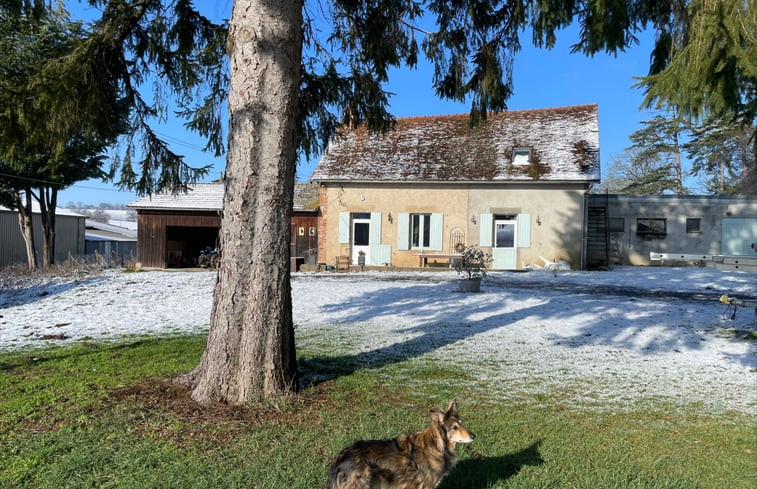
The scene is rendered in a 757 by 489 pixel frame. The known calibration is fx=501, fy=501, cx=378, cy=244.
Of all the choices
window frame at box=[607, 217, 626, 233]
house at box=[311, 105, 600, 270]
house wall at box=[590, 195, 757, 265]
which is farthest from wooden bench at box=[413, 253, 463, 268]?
window frame at box=[607, 217, 626, 233]

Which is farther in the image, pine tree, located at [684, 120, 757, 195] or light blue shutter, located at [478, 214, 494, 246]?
pine tree, located at [684, 120, 757, 195]

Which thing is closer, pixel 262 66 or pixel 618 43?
pixel 262 66

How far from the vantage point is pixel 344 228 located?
23.2 m

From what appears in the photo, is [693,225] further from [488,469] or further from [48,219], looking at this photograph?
[48,219]

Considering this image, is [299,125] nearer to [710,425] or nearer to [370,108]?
[370,108]

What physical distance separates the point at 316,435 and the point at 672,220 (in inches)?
952

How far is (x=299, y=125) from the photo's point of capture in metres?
7.54

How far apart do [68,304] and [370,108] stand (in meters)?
8.75

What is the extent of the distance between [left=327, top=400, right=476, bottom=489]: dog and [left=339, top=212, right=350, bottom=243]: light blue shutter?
20.3 meters

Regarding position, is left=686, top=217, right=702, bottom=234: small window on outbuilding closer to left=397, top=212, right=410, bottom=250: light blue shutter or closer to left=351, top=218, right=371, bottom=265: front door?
left=397, top=212, right=410, bottom=250: light blue shutter

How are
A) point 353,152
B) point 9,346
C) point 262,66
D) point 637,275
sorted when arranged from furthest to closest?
1. point 353,152
2. point 637,275
3. point 9,346
4. point 262,66

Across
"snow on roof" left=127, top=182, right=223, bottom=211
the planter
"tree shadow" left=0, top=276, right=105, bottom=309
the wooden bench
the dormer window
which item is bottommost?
"tree shadow" left=0, top=276, right=105, bottom=309

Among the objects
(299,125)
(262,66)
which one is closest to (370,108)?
(299,125)

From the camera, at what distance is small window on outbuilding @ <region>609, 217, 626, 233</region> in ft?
78.8
